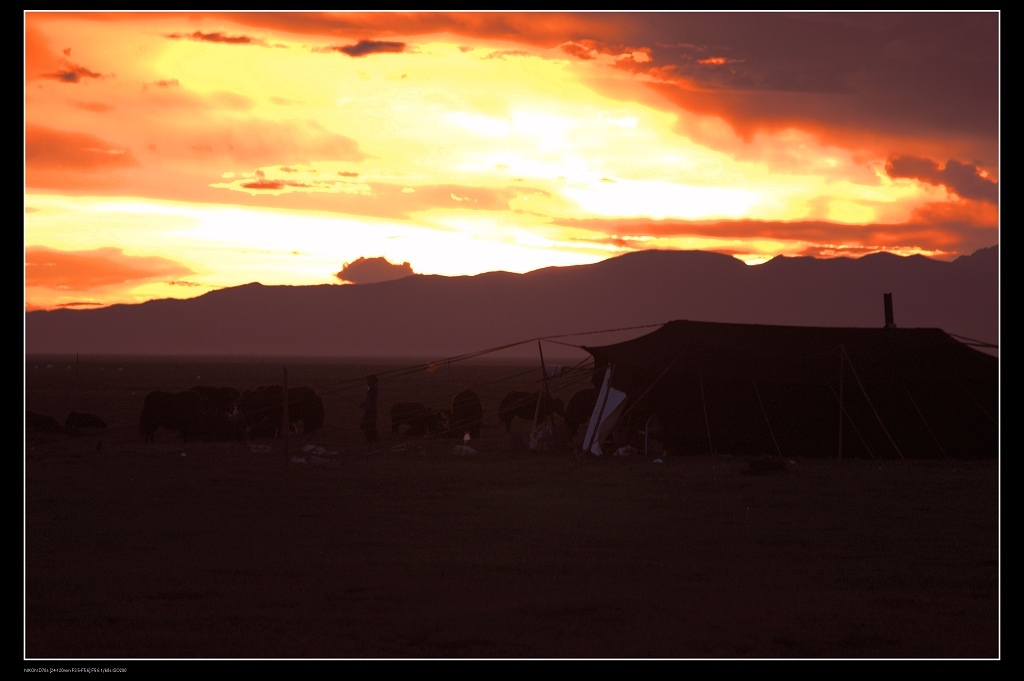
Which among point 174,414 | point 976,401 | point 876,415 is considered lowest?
point 174,414

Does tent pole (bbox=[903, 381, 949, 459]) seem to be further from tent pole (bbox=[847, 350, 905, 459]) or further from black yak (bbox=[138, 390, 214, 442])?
black yak (bbox=[138, 390, 214, 442])

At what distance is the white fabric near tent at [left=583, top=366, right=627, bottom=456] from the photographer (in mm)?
22188

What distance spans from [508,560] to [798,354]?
1384 centimetres

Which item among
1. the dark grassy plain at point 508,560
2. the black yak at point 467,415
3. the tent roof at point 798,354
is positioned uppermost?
the tent roof at point 798,354

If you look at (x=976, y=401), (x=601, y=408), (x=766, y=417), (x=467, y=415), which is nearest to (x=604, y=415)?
(x=601, y=408)

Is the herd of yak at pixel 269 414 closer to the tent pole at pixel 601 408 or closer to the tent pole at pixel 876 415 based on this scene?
the tent pole at pixel 601 408

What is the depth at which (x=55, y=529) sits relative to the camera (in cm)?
1295

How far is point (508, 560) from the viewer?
11.0 m

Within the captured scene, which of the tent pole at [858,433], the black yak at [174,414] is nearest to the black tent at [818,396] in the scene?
the tent pole at [858,433]

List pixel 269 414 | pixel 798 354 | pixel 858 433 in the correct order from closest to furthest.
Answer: pixel 858 433 < pixel 798 354 < pixel 269 414

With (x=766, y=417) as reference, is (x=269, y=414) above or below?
below

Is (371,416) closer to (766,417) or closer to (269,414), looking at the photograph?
(269,414)

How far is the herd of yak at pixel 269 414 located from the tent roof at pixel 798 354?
249cm

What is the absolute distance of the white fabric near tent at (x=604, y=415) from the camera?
72.8ft
